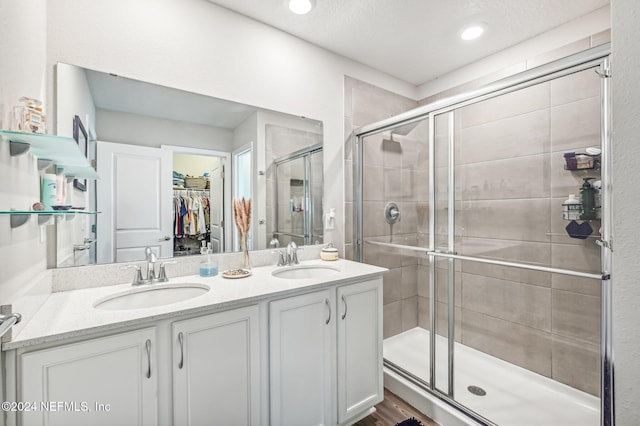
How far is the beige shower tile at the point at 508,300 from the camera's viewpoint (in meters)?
2.03

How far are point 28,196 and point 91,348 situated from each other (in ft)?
1.94

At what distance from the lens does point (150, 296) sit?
140 centimetres

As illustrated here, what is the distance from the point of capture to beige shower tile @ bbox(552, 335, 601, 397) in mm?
1804

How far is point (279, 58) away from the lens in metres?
2.01

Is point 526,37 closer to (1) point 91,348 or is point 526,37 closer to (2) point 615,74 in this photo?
(2) point 615,74

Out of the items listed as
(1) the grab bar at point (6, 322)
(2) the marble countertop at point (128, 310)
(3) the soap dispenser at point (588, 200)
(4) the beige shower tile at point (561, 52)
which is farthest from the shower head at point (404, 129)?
(1) the grab bar at point (6, 322)

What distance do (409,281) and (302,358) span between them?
5.16ft

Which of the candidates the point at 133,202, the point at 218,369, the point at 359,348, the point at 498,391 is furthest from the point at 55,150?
the point at 498,391

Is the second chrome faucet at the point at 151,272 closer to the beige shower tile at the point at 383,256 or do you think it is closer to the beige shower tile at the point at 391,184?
the beige shower tile at the point at 383,256

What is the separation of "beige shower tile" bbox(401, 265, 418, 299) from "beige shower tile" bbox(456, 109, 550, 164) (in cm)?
108

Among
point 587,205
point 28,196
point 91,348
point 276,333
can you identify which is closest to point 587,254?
point 587,205

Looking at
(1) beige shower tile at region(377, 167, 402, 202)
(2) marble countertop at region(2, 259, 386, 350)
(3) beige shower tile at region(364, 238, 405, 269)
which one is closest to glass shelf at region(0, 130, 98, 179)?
(2) marble countertop at region(2, 259, 386, 350)

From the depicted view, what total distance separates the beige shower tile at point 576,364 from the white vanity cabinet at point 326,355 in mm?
1268

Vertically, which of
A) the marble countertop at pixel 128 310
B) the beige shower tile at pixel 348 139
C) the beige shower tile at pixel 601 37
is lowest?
the marble countertop at pixel 128 310
